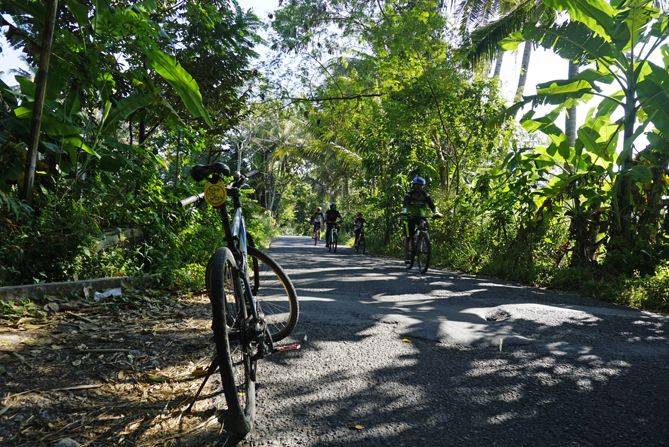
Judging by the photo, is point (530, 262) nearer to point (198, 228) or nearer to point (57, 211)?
point (198, 228)

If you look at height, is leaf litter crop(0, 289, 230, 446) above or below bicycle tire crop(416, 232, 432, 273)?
below

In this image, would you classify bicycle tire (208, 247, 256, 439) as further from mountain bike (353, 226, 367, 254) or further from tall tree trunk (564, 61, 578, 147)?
mountain bike (353, 226, 367, 254)

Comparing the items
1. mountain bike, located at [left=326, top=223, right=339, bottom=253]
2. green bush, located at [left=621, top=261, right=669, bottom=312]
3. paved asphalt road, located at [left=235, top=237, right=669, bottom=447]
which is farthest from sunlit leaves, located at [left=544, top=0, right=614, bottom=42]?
mountain bike, located at [left=326, top=223, right=339, bottom=253]

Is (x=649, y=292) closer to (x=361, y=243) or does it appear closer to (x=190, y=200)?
(x=190, y=200)

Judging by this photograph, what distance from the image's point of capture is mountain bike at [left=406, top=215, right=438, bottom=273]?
28.6 feet

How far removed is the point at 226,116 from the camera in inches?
396

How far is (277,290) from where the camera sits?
11.2 feet

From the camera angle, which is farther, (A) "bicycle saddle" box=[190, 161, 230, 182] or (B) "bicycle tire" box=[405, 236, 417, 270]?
(B) "bicycle tire" box=[405, 236, 417, 270]

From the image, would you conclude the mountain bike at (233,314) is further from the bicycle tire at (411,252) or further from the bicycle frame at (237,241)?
the bicycle tire at (411,252)

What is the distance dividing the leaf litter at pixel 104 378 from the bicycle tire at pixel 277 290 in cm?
55

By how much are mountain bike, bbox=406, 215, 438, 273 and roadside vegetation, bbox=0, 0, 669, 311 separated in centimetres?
136

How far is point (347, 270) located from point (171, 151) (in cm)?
400

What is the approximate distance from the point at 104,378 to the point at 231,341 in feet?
2.99

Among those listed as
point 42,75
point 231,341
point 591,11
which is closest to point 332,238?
point 591,11
